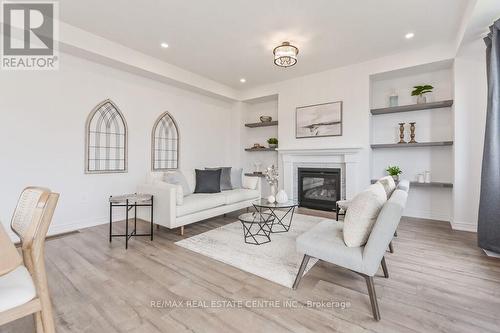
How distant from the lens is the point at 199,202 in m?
3.60

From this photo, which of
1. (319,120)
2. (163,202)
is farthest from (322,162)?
(163,202)

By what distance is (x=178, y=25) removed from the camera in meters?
3.17

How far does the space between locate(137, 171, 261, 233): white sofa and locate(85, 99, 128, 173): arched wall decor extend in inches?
35.5

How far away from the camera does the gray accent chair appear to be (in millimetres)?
1591

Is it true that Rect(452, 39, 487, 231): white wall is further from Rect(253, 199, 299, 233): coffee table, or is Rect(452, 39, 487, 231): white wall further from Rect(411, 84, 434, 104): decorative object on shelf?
Rect(253, 199, 299, 233): coffee table

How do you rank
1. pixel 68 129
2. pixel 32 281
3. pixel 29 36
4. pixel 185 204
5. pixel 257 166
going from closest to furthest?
pixel 32 281, pixel 29 36, pixel 185 204, pixel 68 129, pixel 257 166

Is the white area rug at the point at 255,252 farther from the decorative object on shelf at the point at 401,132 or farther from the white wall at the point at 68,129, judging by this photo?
the decorative object on shelf at the point at 401,132

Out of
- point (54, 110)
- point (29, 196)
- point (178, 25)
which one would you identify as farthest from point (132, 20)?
point (29, 196)

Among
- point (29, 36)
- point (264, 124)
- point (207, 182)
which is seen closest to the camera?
point (29, 36)

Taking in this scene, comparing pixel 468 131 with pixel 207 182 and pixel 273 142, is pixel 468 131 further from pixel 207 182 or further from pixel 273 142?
pixel 207 182

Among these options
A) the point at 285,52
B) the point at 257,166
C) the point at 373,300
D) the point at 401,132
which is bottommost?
the point at 373,300

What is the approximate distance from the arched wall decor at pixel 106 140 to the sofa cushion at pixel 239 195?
192 cm

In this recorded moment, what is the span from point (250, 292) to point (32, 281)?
4.67 ft

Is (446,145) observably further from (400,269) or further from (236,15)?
(236,15)
